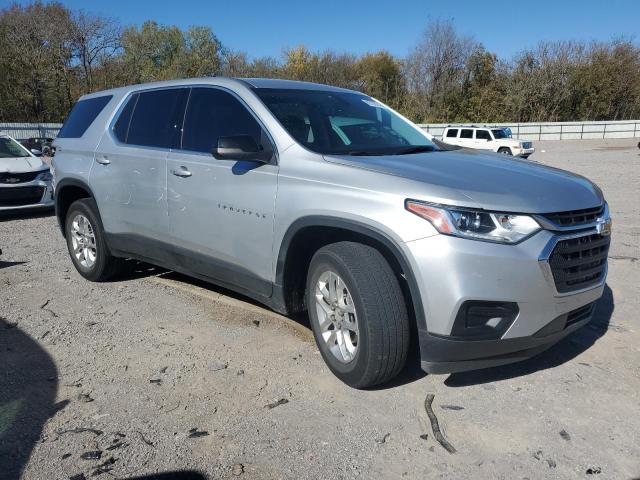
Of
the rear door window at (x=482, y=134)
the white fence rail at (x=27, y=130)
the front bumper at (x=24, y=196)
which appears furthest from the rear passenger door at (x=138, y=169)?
the white fence rail at (x=27, y=130)

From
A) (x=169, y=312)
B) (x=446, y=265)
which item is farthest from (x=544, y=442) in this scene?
(x=169, y=312)

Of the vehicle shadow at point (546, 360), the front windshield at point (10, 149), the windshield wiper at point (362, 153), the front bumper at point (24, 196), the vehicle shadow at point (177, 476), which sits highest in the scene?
the windshield wiper at point (362, 153)

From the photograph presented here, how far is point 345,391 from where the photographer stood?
11.3ft

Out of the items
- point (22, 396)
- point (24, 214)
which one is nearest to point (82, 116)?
point (22, 396)

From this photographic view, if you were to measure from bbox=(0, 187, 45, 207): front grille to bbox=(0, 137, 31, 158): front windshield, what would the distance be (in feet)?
3.29

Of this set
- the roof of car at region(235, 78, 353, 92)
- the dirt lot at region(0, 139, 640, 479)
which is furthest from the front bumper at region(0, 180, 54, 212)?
the roof of car at region(235, 78, 353, 92)

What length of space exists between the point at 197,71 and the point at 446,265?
5628cm

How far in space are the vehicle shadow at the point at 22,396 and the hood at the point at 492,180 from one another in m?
2.25

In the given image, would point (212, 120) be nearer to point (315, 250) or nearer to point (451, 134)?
point (315, 250)

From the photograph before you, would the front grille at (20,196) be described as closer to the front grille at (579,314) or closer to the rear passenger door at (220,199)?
the rear passenger door at (220,199)

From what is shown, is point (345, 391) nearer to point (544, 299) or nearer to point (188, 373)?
point (188, 373)

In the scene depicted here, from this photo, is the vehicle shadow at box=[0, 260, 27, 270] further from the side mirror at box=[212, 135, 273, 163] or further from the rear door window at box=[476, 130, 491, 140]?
the rear door window at box=[476, 130, 491, 140]

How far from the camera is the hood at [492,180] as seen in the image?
9.73ft

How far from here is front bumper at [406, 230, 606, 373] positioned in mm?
2854
